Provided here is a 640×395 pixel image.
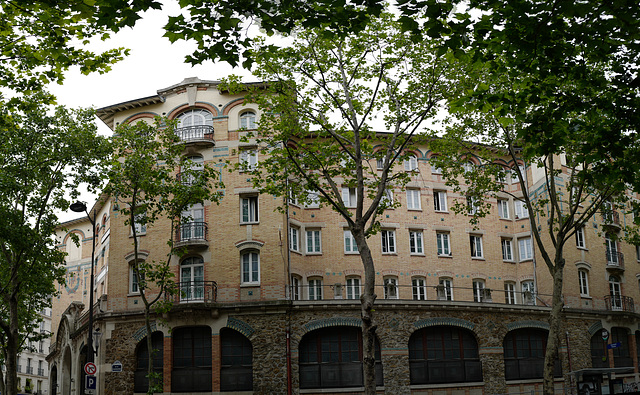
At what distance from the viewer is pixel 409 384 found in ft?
101

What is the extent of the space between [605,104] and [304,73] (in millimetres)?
12247

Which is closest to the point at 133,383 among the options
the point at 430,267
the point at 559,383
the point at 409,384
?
the point at 409,384

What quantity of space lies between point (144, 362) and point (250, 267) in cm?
654

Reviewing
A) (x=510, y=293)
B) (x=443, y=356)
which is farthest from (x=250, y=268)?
(x=510, y=293)

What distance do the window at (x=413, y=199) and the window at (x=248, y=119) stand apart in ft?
30.4

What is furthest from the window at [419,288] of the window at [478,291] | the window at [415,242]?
the window at [478,291]

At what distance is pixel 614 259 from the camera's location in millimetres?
38906

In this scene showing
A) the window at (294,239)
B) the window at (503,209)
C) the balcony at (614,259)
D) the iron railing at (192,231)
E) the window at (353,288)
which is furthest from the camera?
the window at (503,209)

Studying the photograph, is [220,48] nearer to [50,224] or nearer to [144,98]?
[50,224]

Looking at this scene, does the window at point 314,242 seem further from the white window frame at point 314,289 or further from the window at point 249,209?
the window at point 249,209

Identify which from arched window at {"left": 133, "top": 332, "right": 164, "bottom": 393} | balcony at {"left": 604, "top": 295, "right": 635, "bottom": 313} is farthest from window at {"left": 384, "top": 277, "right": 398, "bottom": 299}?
balcony at {"left": 604, "top": 295, "right": 635, "bottom": 313}

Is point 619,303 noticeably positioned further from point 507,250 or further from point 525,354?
point 525,354

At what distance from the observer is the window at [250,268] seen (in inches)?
1222

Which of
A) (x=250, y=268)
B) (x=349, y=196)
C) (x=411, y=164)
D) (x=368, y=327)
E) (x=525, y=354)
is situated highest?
(x=411, y=164)
